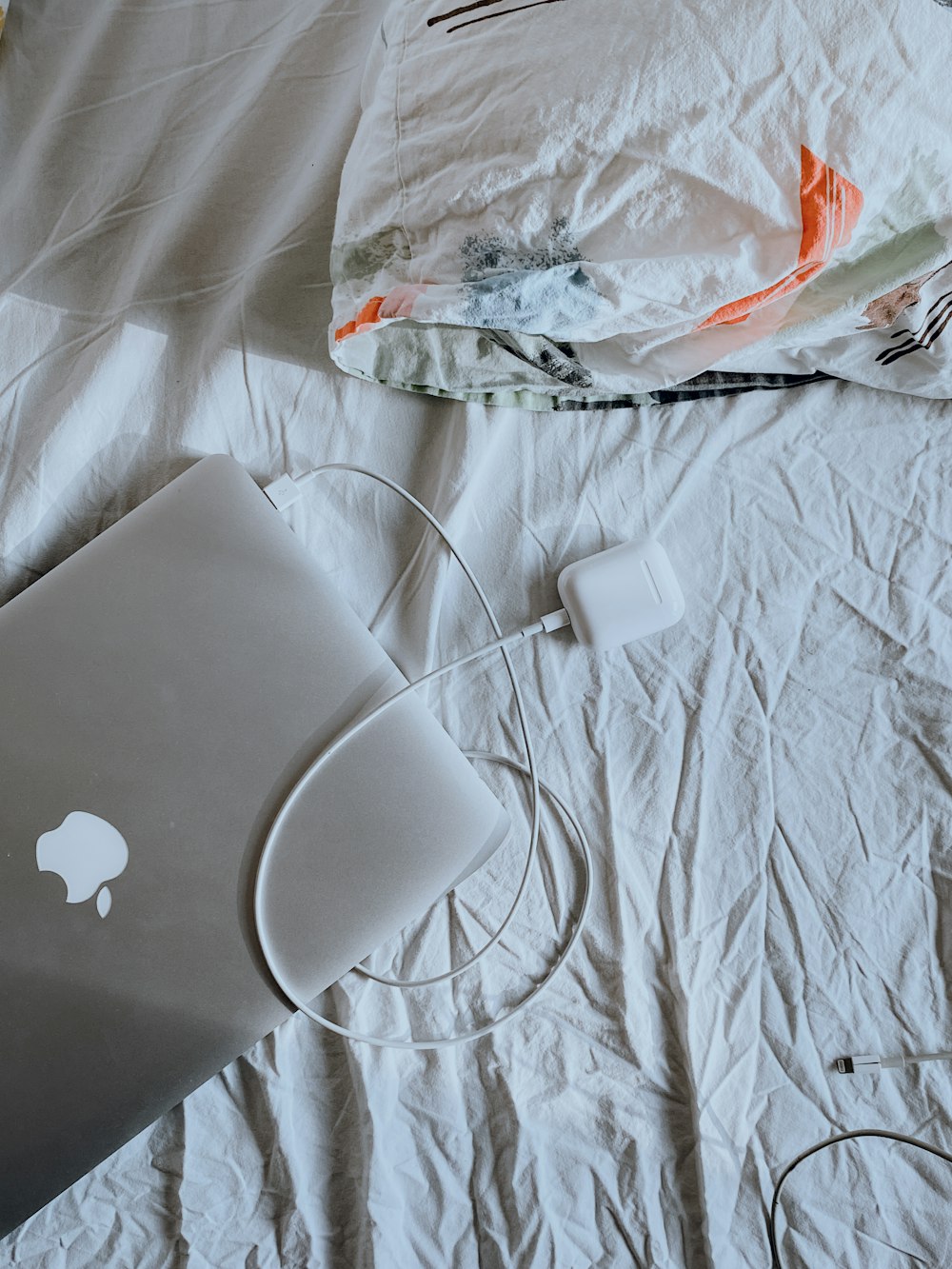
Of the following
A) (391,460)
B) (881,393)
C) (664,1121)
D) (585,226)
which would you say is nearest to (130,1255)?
(664,1121)

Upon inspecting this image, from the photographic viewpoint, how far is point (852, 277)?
614 mm

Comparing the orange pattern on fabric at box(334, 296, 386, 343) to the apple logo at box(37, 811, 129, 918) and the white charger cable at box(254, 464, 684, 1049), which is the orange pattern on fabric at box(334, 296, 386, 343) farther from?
the apple logo at box(37, 811, 129, 918)

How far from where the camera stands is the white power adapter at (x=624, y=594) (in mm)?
699

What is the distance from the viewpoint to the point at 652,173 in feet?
1.70

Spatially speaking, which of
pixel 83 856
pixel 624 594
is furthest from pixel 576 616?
pixel 83 856

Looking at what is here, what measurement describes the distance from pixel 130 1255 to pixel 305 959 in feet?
0.92

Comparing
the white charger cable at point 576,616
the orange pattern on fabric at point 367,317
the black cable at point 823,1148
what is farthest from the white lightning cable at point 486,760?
the black cable at point 823,1148

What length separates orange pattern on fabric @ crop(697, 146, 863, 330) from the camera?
0.51 metres

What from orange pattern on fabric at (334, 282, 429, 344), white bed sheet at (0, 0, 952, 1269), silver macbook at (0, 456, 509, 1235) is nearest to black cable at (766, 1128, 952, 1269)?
white bed sheet at (0, 0, 952, 1269)

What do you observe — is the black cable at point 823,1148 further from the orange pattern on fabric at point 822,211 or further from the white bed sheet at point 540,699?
the orange pattern on fabric at point 822,211

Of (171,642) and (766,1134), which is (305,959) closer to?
(171,642)

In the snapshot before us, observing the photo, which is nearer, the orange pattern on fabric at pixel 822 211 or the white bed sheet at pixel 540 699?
the orange pattern on fabric at pixel 822 211

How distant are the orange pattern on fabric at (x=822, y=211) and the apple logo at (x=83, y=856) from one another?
1.83 feet

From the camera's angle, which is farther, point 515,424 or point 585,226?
point 515,424
